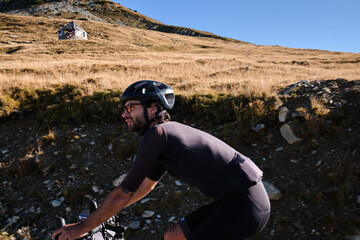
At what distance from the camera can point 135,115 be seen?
264 centimetres

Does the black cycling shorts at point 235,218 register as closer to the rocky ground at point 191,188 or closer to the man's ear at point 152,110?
the man's ear at point 152,110

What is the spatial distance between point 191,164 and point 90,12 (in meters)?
150

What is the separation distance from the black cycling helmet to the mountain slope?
122116 mm

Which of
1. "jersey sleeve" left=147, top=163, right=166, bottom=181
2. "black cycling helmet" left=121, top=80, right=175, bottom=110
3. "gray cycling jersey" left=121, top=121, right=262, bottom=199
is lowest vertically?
"jersey sleeve" left=147, top=163, right=166, bottom=181

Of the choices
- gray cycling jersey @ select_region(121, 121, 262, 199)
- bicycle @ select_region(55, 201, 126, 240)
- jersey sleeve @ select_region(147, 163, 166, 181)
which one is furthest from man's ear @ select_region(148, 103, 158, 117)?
bicycle @ select_region(55, 201, 126, 240)

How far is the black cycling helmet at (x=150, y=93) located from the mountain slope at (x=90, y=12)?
4808 inches

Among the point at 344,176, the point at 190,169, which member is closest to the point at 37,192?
the point at 190,169

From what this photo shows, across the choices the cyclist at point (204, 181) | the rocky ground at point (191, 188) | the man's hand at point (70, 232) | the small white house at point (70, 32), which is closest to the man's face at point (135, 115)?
the cyclist at point (204, 181)

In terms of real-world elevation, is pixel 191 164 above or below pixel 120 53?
below

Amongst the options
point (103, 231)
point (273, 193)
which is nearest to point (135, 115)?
point (103, 231)

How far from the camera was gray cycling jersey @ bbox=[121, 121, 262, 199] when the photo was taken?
2.05 metres

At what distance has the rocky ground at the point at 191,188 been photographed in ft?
13.9

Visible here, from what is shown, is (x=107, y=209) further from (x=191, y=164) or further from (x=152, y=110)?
(x=152, y=110)

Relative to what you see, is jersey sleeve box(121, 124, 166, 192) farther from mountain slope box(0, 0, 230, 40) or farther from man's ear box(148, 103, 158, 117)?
mountain slope box(0, 0, 230, 40)
